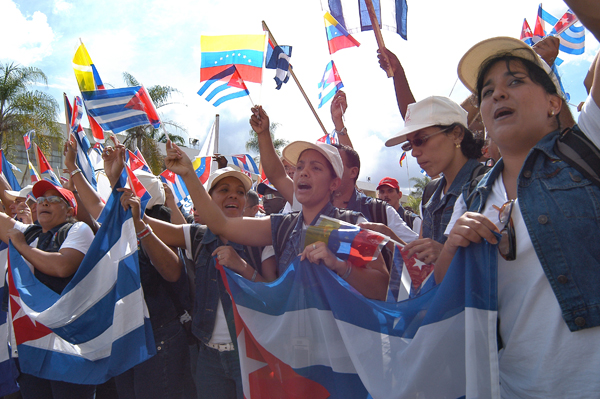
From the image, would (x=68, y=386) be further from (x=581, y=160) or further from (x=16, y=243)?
(x=581, y=160)

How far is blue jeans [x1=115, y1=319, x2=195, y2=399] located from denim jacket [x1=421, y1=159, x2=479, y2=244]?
5.91 feet

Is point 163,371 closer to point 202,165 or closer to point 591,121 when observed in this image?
point 591,121

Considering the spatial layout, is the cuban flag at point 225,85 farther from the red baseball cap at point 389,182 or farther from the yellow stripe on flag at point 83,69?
the red baseball cap at point 389,182

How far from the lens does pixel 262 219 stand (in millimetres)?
2391

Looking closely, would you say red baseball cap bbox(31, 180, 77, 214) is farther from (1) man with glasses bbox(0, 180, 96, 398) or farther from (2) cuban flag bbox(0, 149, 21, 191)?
(2) cuban flag bbox(0, 149, 21, 191)

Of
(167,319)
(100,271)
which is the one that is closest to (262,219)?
(167,319)

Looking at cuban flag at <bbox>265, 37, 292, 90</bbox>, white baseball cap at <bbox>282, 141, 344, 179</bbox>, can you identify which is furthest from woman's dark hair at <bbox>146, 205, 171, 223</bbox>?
cuban flag at <bbox>265, 37, 292, 90</bbox>

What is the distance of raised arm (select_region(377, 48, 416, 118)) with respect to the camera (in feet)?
10.5

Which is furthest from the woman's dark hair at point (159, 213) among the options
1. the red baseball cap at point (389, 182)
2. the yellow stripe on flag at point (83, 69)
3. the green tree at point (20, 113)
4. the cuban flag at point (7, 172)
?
the green tree at point (20, 113)

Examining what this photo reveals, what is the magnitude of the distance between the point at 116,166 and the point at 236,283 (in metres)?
1.31

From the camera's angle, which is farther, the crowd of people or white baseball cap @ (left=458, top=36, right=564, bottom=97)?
white baseball cap @ (left=458, top=36, right=564, bottom=97)

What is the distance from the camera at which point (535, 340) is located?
1.30 meters

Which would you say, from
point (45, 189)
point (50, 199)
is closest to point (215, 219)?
point (50, 199)

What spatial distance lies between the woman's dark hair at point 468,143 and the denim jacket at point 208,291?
146 cm
